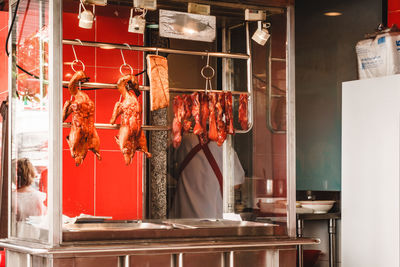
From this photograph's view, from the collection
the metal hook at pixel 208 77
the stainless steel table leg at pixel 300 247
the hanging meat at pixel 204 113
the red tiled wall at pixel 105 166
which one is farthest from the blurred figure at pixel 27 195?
the stainless steel table leg at pixel 300 247

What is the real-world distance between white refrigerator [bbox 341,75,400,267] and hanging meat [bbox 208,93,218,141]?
1.23 m

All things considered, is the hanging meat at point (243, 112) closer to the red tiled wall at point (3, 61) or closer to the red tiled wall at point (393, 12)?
the red tiled wall at point (393, 12)

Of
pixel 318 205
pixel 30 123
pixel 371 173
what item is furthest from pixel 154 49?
pixel 318 205

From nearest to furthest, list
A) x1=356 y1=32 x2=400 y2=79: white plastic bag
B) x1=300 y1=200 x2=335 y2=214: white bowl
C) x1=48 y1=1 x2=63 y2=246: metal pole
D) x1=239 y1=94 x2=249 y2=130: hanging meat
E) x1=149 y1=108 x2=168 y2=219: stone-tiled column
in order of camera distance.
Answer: x1=48 y1=1 x2=63 y2=246: metal pole
x1=239 y1=94 x2=249 y2=130: hanging meat
x1=149 y1=108 x2=168 y2=219: stone-tiled column
x1=356 y1=32 x2=400 y2=79: white plastic bag
x1=300 y1=200 x2=335 y2=214: white bowl

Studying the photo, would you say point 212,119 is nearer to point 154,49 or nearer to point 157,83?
point 157,83

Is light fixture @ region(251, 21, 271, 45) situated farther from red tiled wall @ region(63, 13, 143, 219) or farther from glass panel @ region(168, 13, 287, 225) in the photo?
red tiled wall @ region(63, 13, 143, 219)

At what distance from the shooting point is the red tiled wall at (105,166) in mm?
4070

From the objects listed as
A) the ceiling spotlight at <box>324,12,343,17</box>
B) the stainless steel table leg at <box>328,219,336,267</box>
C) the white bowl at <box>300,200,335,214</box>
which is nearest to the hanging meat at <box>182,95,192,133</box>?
the white bowl at <box>300,200,335,214</box>

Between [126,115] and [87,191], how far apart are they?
1.17 m

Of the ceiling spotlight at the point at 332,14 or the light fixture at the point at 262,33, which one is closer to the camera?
the light fixture at the point at 262,33

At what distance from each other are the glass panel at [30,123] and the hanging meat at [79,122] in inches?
6.9

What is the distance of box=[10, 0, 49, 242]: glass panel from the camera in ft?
9.34

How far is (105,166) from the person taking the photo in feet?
14.0

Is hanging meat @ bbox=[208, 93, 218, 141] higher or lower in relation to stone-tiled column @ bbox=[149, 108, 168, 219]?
higher
